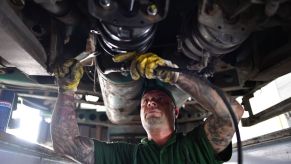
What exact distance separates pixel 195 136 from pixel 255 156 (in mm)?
515

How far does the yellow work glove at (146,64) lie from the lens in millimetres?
809

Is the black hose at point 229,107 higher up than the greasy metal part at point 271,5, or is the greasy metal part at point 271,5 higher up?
the greasy metal part at point 271,5

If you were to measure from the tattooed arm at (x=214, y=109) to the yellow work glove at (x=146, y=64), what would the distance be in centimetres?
10

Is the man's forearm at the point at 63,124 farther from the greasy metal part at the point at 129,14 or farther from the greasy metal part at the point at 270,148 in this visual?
the greasy metal part at the point at 270,148

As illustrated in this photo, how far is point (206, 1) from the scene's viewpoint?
0.75m

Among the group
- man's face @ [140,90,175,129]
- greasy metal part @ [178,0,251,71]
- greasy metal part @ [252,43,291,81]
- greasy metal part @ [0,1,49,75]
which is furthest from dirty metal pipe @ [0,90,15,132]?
greasy metal part @ [252,43,291,81]

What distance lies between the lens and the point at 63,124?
1161mm

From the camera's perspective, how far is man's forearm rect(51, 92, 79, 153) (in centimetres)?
114

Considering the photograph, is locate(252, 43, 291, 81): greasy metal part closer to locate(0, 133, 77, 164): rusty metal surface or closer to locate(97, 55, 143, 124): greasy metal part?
locate(97, 55, 143, 124): greasy metal part

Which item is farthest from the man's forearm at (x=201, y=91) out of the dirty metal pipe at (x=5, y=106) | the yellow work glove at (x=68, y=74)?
the dirty metal pipe at (x=5, y=106)

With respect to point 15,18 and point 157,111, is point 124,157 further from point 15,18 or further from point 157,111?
point 15,18

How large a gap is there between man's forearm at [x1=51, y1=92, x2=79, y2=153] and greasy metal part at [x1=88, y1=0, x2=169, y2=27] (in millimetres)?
490

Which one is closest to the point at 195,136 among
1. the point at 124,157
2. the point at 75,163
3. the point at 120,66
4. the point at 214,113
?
the point at 214,113

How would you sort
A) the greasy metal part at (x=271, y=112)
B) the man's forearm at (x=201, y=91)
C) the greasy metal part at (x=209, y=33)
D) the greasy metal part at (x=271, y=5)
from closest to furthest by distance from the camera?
the greasy metal part at (x=271, y=5), the greasy metal part at (x=209, y=33), the man's forearm at (x=201, y=91), the greasy metal part at (x=271, y=112)
